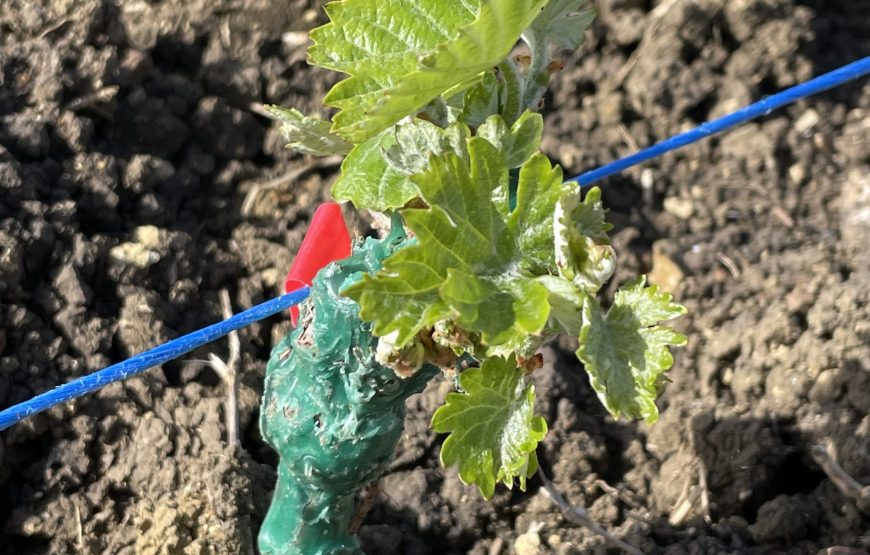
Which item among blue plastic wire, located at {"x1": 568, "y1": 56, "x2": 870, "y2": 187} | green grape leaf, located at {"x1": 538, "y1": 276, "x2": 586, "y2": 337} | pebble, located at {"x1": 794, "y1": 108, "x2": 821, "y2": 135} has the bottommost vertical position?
pebble, located at {"x1": 794, "y1": 108, "x2": 821, "y2": 135}

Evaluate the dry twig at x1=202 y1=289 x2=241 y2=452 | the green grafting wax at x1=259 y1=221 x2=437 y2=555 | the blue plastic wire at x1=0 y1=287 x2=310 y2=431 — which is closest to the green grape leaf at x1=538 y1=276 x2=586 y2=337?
the green grafting wax at x1=259 y1=221 x2=437 y2=555

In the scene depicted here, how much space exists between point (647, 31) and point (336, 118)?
212 cm

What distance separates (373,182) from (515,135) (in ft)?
0.76

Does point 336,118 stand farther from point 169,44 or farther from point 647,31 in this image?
point 647,31

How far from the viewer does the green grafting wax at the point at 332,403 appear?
5.44 feet

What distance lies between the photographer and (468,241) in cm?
134

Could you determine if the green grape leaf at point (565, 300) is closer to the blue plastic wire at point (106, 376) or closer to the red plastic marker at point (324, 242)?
the red plastic marker at point (324, 242)

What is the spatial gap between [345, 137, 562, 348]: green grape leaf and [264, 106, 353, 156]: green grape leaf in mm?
273

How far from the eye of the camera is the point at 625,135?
3.24m

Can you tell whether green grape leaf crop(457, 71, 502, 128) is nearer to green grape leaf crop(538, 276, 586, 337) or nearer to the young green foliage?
the young green foliage

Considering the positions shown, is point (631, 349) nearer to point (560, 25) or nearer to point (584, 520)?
point (560, 25)

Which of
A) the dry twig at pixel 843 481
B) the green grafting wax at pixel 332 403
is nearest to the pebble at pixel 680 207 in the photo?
the dry twig at pixel 843 481

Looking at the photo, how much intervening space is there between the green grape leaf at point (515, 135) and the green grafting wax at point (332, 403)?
0.27 meters

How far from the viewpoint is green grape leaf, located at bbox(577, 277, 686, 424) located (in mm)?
1284
